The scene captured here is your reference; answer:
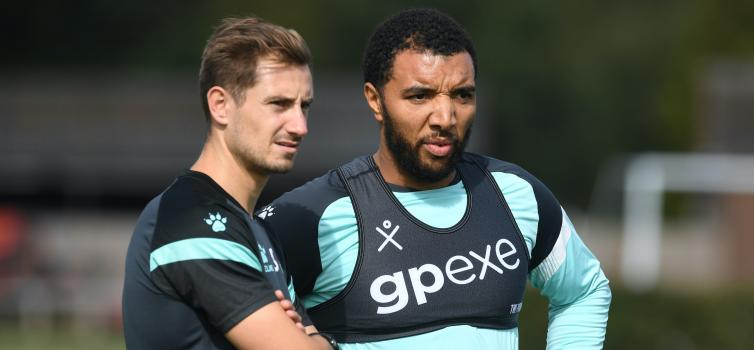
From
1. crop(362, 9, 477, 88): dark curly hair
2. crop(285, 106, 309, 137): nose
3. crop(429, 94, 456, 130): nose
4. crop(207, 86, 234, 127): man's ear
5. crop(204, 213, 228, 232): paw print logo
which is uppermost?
crop(362, 9, 477, 88): dark curly hair

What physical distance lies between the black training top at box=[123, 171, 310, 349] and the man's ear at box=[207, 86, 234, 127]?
0.79 feet

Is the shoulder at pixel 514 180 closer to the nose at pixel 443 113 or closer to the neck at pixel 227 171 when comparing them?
the nose at pixel 443 113

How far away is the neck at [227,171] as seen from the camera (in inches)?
154

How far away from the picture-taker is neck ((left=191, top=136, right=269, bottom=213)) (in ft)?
12.8

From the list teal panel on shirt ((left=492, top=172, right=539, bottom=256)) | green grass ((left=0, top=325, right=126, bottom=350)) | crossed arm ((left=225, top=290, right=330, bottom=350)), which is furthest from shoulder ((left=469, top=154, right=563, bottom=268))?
green grass ((left=0, top=325, right=126, bottom=350))

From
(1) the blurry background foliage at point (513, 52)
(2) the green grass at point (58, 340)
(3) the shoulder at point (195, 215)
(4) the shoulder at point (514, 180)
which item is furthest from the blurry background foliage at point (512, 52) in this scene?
(3) the shoulder at point (195, 215)

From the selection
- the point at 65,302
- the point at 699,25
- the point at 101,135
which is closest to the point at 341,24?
the point at 699,25

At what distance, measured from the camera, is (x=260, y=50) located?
391 centimetres

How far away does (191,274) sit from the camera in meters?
3.66

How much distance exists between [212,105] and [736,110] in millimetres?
18917

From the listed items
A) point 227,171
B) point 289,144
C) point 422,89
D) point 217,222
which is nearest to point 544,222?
point 422,89

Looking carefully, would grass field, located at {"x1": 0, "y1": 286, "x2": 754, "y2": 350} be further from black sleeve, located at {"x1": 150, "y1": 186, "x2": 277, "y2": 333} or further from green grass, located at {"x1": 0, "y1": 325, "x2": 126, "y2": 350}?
black sleeve, located at {"x1": 150, "y1": 186, "x2": 277, "y2": 333}

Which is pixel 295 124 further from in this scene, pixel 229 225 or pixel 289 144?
pixel 229 225

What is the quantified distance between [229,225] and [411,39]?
1.24 m
